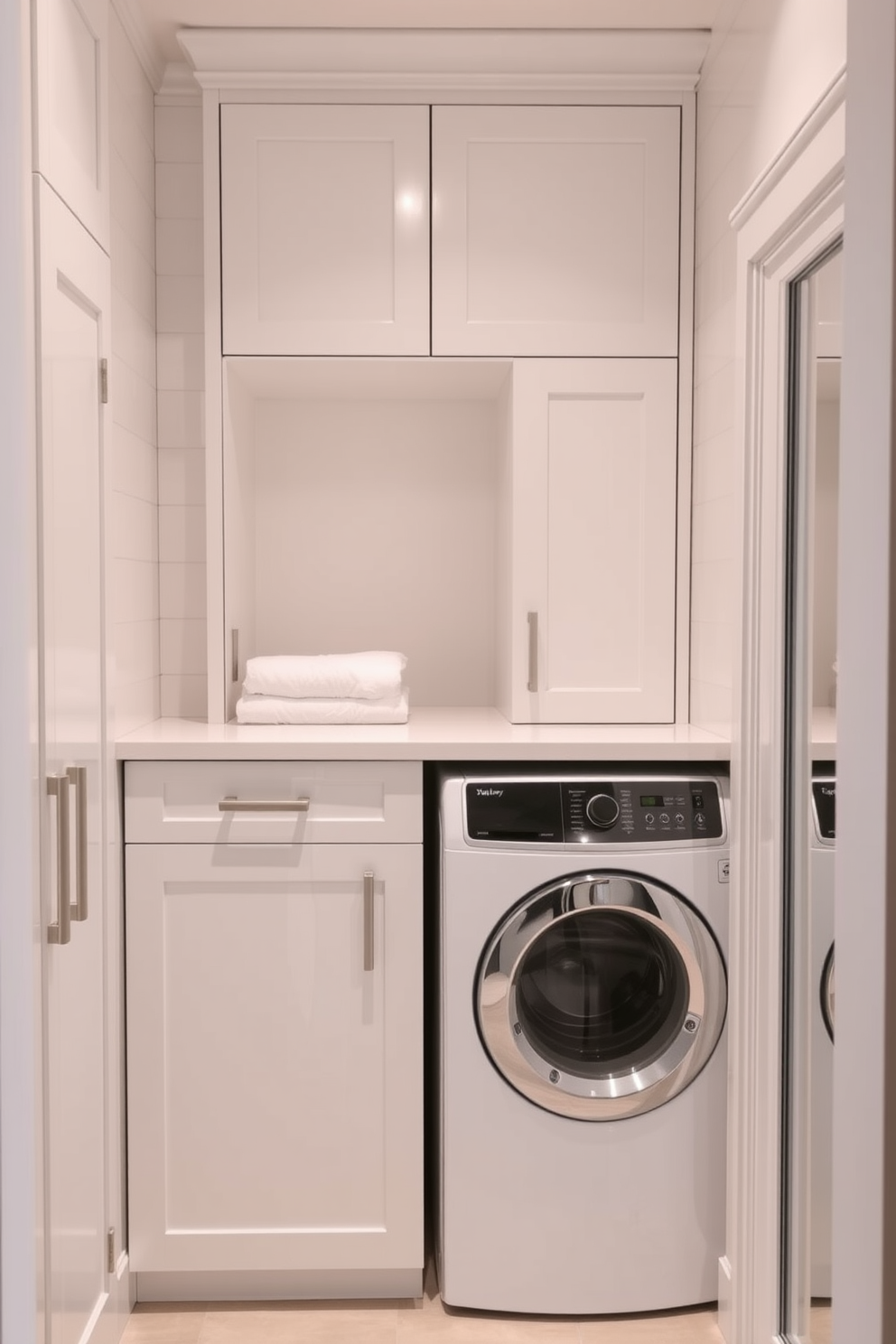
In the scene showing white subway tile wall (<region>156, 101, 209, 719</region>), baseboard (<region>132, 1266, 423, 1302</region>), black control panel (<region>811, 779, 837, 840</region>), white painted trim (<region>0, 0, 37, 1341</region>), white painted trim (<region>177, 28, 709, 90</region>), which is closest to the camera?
white painted trim (<region>0, 0, 37, 1341</region>)

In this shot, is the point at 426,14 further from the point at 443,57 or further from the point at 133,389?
the point at 133,389

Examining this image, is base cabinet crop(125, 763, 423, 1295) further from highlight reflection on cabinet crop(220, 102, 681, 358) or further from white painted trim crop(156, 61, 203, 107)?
white painted trim crop(156, 61, 203, 107)

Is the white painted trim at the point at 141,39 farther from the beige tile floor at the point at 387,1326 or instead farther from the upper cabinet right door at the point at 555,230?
the beige tile floor at the point at 387,1326

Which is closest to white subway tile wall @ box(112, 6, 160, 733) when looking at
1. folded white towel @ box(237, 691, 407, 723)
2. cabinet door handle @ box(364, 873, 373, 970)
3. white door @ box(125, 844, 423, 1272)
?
folded white towel @ box(237, 691, 407, 723)

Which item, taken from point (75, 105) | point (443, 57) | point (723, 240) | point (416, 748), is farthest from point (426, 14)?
point (416, 748)

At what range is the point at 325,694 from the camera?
2.44 m

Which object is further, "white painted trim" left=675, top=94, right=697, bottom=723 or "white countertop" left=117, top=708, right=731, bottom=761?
"white painted trim" left=675, top=94, right=697, bottom=723

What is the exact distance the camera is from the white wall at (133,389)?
2221 mm

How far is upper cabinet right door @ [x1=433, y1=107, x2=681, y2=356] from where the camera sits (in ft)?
7.96

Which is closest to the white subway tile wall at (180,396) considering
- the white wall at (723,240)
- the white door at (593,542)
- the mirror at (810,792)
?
the white door at (593,542)

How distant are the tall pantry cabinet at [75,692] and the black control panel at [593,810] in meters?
0.72

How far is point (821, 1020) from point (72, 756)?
1257mm

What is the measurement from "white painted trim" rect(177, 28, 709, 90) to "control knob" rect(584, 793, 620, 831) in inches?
61.6

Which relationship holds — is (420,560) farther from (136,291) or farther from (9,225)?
(9,225)
